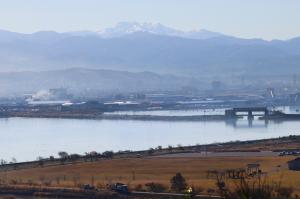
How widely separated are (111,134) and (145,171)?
29.2 feet

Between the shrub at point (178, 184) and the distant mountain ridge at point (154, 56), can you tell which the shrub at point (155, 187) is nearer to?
the shrub at point (178, 184)

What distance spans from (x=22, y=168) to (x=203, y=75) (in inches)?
2754

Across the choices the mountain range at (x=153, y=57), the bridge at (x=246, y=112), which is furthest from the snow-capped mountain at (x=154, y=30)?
the bridge at (x=246, y=112)

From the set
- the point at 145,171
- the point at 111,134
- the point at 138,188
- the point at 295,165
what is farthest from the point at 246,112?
the point at 138,188

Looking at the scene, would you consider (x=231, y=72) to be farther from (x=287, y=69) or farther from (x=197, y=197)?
(x=197, y=197)

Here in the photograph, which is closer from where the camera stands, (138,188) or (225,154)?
(138,188)

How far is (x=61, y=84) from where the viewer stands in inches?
2781

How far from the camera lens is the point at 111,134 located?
19.9 metres

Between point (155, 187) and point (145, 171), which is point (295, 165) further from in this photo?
point (155, 187)

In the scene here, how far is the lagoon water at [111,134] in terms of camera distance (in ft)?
54.0

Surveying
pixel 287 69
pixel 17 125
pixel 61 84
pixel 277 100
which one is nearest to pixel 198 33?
pixel 287 69

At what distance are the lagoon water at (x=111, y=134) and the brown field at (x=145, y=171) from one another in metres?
2.74

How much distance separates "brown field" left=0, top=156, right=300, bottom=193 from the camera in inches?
386

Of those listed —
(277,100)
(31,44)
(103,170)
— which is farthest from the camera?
(31,44)
